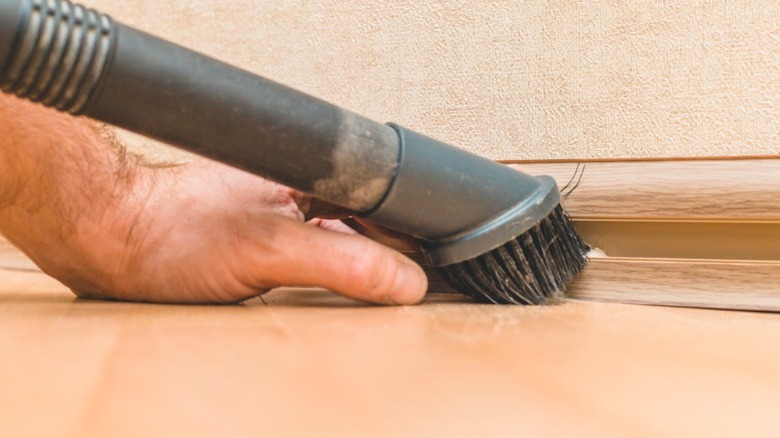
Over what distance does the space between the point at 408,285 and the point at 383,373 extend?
0.30 m

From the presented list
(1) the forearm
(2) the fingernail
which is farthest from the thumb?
(1) the forearm

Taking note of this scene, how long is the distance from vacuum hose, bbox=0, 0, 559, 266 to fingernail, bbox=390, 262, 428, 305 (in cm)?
3

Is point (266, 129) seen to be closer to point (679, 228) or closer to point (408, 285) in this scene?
point (408, 285)

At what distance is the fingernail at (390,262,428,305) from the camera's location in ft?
2.35

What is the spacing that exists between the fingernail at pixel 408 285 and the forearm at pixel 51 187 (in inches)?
11.3

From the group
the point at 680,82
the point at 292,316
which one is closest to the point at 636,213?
Answer: the point at 680,82

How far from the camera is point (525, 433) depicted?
0.31 meters

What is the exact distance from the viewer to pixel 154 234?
0.73 metres

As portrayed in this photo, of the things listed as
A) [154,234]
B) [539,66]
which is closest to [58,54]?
[154,234]

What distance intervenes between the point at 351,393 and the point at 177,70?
29 centimetres

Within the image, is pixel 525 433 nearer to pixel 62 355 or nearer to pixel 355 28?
pixel 62 355

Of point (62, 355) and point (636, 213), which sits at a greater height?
point (636, 213)

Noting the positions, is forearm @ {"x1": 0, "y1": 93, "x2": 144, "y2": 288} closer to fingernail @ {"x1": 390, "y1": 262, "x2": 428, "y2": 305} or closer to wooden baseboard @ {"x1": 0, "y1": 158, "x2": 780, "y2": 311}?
fingernail @ {"x1": 390, "y1": 262, "x2": 428, "y2": 305}

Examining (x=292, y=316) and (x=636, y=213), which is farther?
(x=636, y=213)
